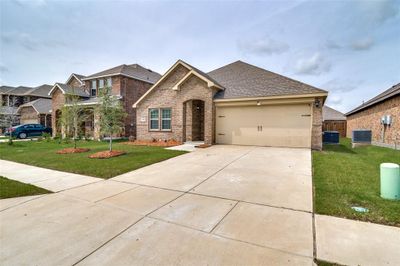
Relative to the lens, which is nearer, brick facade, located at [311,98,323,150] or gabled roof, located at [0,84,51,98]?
brick facade, located at [311,98,323,150]

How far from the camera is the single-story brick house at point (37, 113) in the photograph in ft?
87.9

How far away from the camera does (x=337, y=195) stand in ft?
13.9

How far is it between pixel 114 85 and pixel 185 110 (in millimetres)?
10263

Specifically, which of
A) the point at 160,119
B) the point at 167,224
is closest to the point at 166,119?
the point at 160,119

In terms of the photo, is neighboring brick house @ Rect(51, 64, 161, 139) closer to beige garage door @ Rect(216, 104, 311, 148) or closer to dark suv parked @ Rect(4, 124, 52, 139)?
dark suv parked @ Rect(4, 124, 52, 139)

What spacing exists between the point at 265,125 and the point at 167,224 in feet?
32.4

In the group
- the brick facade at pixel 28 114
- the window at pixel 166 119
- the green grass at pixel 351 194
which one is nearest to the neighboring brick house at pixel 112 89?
the window at pixel 166 119

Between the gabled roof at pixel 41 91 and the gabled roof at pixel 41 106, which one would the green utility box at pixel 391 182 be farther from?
the gabled roof at pixel 41 91

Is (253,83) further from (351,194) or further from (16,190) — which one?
(16,190)

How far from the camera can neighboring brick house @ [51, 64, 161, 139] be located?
1958 cm

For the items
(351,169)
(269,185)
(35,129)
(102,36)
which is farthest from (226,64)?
(35,129)

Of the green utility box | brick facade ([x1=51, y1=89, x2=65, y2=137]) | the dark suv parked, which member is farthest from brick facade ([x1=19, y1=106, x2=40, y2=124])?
the green utility box

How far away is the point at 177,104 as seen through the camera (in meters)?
14.1

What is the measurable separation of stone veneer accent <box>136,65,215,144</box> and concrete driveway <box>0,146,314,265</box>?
779cm
